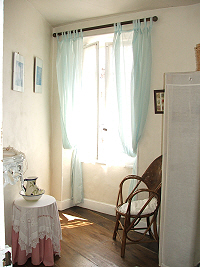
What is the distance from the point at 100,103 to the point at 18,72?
1.28 metres

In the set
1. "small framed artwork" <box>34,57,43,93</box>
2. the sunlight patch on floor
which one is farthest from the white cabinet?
"small framed artwork" <box>34,57,43,93</box>

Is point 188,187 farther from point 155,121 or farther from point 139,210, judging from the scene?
point 155,121

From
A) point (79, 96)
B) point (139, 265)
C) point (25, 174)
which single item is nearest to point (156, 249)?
point (139, 265)

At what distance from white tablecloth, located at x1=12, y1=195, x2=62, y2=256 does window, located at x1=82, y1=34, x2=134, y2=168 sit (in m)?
1.29

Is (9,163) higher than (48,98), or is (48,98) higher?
(48,98)

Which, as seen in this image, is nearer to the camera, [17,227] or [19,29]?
[17,227]

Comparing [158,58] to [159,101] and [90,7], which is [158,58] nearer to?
[159,101]

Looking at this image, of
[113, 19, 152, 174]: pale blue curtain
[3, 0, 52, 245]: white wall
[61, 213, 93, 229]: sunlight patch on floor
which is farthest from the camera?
[61, 213, 93, 229]: sunlight patch on floor

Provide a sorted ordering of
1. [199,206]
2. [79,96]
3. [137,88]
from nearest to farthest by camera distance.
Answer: [199,206]
[137,88]
[79,96]

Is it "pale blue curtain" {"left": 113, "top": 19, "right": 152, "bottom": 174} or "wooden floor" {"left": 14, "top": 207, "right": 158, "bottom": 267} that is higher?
"pale blue curtain" {"left": 113, "top": 19, "right": 152, "bottom": 174}

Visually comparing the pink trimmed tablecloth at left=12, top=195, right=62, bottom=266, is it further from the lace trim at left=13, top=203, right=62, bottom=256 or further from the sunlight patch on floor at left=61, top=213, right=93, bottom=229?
the sunlight patch on floor at left=61, top=213, right=93, bottom=229

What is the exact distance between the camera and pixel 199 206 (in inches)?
75.1

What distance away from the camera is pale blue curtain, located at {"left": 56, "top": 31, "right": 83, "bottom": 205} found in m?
3.41

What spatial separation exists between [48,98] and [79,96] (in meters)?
0.48
